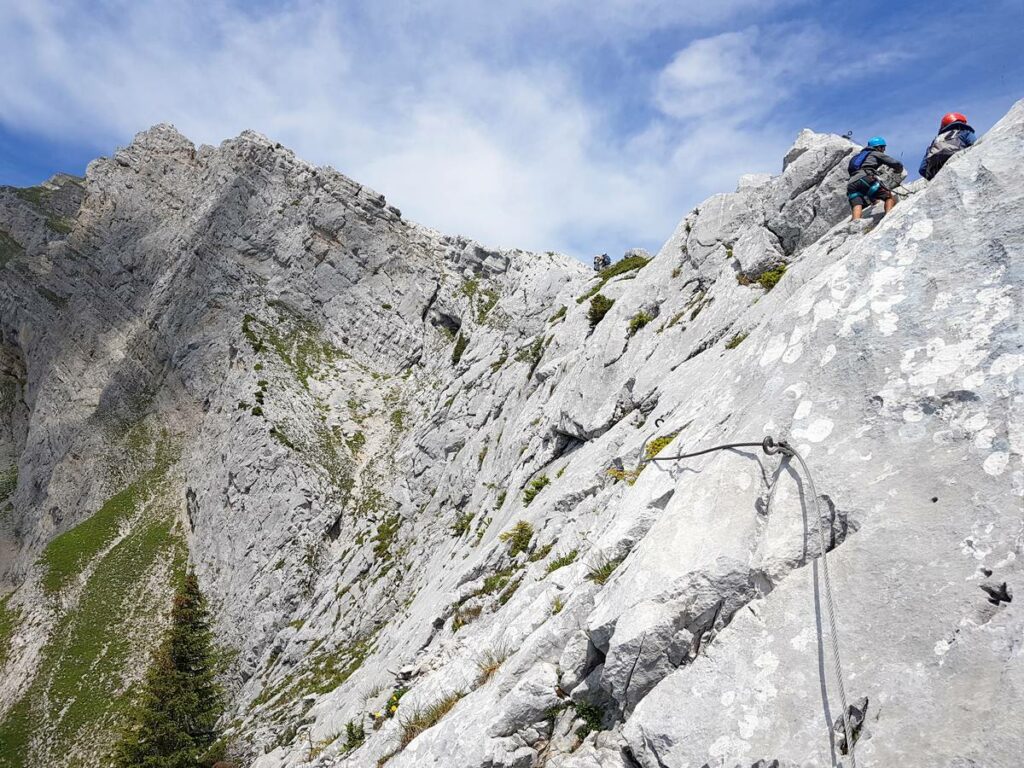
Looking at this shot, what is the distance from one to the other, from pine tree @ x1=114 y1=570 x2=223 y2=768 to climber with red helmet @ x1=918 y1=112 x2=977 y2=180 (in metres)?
34.2

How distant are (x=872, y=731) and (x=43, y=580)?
80.4m

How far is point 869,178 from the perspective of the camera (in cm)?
1203

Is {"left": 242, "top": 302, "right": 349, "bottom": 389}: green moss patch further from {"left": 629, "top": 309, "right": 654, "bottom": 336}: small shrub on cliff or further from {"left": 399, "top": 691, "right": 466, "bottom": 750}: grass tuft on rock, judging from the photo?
{"left": 399, "top": 691, "right": 466, "bottom": 750}: grass tuft on rock

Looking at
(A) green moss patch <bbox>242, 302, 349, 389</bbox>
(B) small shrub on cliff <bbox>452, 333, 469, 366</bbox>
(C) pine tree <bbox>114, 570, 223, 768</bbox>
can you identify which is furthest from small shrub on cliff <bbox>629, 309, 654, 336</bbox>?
(A) green moss patch <bbox>242, 302, 349, 389</bbox>

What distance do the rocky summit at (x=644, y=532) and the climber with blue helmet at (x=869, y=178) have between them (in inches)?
18.7

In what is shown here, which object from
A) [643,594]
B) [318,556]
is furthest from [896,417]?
[318,556]

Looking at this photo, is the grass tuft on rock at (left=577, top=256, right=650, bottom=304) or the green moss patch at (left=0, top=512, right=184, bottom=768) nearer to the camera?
the grass tuft on rock at (left=577, top=256, right=650, bottom=304)

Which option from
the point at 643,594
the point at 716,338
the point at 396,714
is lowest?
the point at 396,714

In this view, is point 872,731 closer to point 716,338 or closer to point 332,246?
point 716,338

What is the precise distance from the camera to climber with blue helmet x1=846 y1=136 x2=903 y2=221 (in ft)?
39.2

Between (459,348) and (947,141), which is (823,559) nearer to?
(947,141)

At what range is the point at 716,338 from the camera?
1501cm

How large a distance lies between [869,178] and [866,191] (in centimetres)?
29

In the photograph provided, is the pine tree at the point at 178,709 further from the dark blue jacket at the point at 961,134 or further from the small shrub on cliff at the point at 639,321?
the dark blue jacket at the point at 961,134
